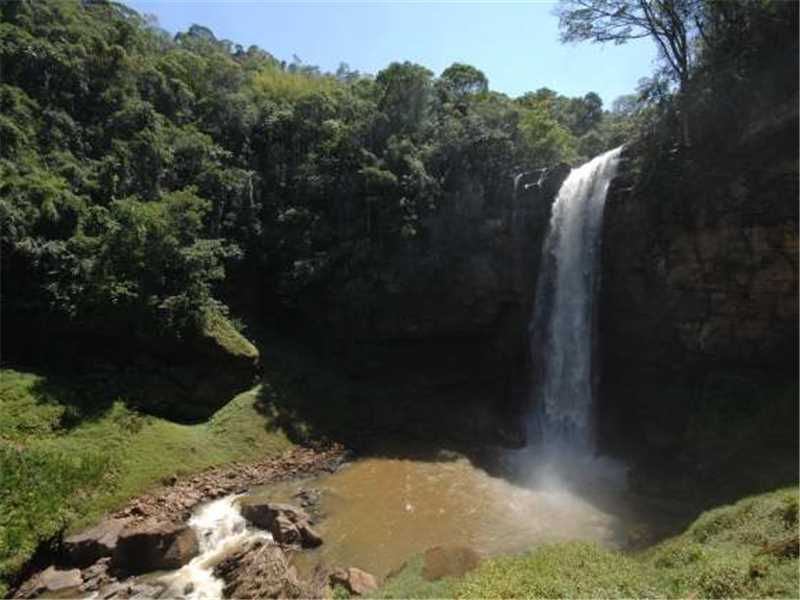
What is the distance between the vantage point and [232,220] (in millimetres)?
28422

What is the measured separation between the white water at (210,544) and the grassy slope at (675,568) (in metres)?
4.61

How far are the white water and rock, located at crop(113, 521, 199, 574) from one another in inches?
13.5

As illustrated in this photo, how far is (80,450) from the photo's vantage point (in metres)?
17.6

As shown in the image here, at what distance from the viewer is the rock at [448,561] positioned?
13242mm

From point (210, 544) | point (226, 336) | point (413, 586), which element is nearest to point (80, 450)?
point (210, 544)

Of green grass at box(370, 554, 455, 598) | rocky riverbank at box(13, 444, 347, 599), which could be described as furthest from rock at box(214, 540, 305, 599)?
green grass at box(370, 554, 455, 598)

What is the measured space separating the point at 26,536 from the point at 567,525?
14161 mm

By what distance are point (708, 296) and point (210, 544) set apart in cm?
1746

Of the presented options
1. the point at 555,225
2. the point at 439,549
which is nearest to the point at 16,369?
the point at 439,549

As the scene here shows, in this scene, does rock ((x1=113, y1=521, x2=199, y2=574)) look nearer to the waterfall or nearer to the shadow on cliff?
the shadow on cliff

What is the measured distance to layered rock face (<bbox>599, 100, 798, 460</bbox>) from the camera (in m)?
17.6

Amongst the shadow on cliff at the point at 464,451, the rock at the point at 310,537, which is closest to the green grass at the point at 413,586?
the rock at the point at 310,537

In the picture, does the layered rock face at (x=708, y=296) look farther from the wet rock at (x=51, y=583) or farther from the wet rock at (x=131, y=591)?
the wet rock at (x=51, y=583)

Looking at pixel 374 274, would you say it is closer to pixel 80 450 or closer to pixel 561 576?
pixel 80 450
